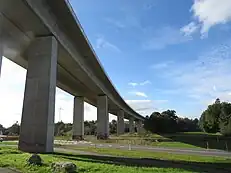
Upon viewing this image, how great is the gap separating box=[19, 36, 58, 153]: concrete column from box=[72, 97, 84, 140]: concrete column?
45422 mm

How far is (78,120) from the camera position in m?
71.1

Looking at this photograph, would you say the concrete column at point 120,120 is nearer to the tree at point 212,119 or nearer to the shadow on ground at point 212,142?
the tree at point 212,119

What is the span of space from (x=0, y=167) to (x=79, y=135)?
59399 mm

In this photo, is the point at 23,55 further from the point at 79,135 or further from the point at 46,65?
the point at 79,135

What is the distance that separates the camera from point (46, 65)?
82.7ft

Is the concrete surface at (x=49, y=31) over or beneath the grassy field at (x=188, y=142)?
over

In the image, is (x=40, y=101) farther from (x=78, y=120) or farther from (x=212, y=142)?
(x=78, y=120)

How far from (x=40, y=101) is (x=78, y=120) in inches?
1853

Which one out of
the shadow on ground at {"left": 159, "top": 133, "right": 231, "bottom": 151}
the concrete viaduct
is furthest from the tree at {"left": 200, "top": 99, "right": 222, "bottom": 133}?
the concrete viaduct

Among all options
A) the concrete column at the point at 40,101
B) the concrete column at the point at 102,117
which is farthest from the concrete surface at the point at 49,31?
the concrete column at the point at 102,117

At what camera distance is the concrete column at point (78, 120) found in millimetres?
70438

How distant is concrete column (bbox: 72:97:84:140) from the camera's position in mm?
70438

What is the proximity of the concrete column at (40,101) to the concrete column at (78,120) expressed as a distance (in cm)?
4542

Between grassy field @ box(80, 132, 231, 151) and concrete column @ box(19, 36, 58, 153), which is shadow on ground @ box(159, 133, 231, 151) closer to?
grassy field @ box(80, 132, 231, 151)
